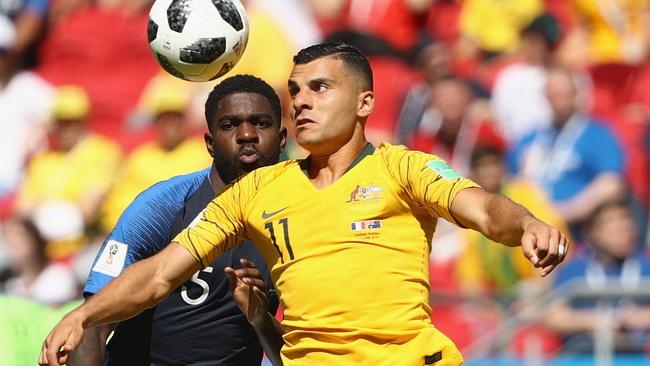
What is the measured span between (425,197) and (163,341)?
5.56ft

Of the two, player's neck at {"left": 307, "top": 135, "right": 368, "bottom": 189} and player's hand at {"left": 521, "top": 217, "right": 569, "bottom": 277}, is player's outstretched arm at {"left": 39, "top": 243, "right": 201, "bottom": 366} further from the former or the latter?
player's hand at {"left": 521, "top": 217, "right": 569, "bottom": 277}

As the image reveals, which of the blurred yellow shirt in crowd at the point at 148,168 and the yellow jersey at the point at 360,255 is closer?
the yellow jersey at the point at 360,255

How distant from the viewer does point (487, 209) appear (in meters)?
4.35

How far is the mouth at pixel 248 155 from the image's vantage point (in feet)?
18.0

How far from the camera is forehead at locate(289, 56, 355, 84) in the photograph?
4.84 meters

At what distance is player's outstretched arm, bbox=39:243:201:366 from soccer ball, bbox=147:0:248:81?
3.80ft

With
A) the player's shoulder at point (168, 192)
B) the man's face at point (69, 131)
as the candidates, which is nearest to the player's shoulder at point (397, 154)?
the player's shoulder at point (168, 192)

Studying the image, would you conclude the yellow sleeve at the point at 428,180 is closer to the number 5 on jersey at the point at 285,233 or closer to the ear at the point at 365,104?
the ear at the point at 365,104

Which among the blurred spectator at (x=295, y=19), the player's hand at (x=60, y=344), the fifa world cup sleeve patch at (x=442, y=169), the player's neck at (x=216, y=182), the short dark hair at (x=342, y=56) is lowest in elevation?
the player's hand at (x=60, y=344)

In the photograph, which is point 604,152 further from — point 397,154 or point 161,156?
point 397,154

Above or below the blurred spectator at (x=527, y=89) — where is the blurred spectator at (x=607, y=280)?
below

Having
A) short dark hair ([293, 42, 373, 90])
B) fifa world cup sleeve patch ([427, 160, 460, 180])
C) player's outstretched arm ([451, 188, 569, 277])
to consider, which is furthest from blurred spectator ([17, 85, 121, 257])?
player's outstretched arm ([451, 188, 569, 277])

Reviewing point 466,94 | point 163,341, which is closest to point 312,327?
point 163,341

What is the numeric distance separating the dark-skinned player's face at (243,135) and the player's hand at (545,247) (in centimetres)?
174
